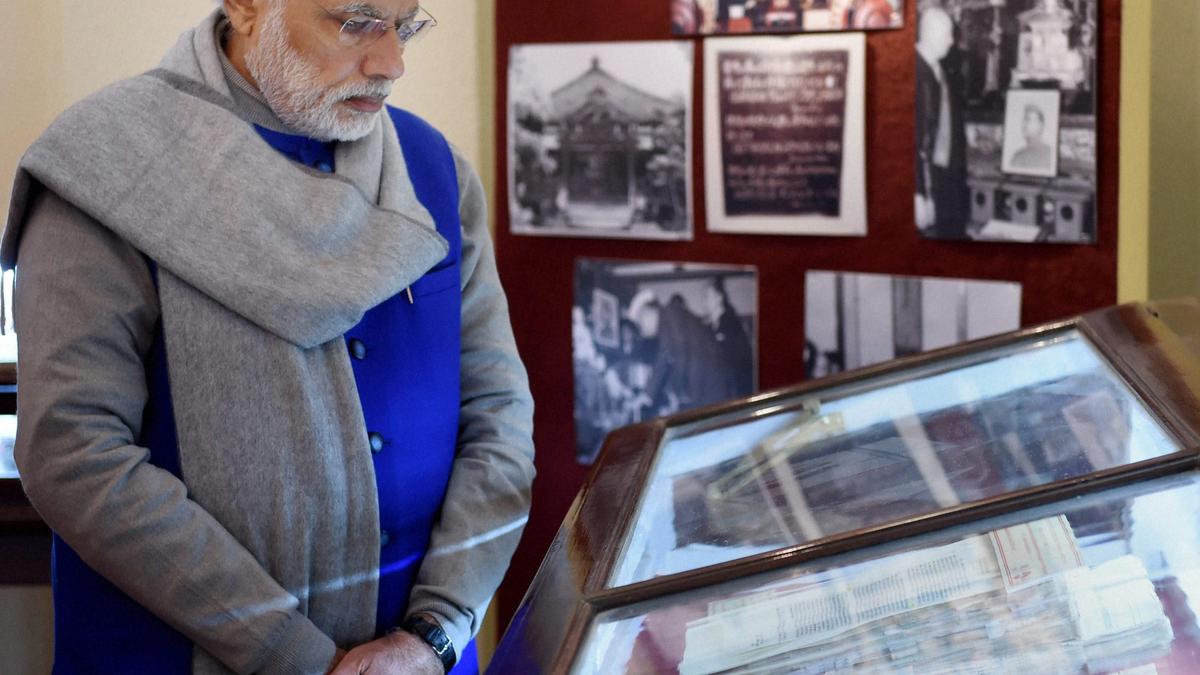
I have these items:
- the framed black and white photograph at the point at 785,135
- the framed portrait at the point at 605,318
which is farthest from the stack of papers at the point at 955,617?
the framed portrait at the point at 605,318

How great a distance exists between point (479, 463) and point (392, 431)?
17cm

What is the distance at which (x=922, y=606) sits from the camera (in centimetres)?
122

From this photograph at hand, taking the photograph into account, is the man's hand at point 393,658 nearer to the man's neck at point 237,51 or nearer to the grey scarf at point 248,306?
the grey scarf at point 248,306

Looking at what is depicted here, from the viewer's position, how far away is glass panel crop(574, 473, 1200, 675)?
44.3 inches

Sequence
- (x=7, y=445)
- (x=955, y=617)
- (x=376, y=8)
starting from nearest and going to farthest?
(x=955, y=617)
(x=376, y=8)
(x=7, y=445)

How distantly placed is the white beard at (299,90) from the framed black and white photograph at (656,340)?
1.52 metres

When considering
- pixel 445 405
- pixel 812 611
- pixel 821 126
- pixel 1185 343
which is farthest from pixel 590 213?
pixel 812 611

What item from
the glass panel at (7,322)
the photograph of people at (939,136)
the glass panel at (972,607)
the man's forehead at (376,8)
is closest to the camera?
the glass panel at (972,607)

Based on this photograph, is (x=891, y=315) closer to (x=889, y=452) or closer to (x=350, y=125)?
(x=889, y=452)

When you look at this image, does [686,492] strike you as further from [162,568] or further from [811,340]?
[811,340]

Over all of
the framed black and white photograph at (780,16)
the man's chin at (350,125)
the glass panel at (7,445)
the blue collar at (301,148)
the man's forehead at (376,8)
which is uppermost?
the framed black and white photograph at (780,16)

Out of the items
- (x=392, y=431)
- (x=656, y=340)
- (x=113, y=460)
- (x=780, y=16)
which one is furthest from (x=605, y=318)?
(x=113, y=460)

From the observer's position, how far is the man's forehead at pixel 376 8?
1665 mm

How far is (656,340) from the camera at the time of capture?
10.6ft
